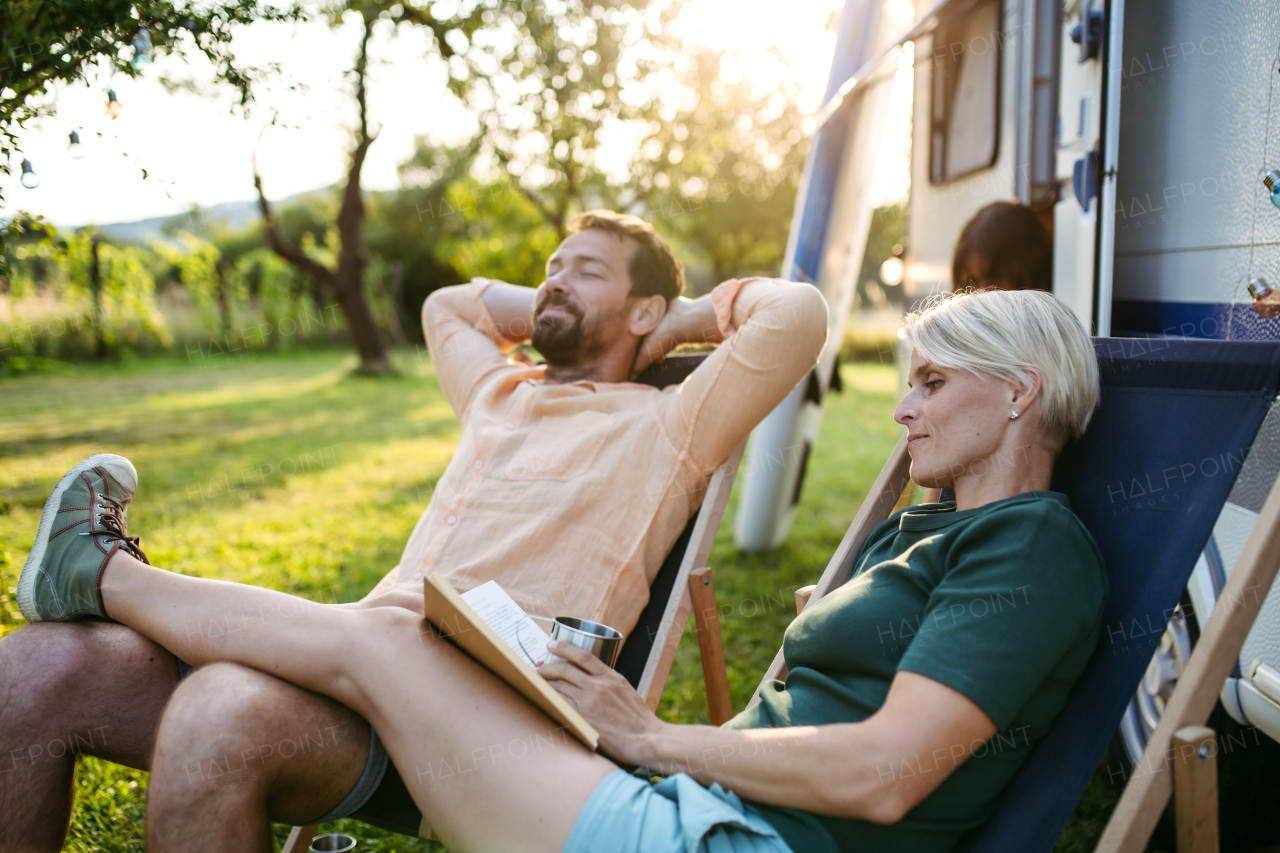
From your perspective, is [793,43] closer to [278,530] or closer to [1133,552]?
[278,530]

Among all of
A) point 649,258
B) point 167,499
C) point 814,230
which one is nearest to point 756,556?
point 814,230

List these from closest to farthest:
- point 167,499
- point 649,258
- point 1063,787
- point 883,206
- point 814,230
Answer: point 1063,787 < point 649,258 < point 814,230 < point 167,499 < point 883,206

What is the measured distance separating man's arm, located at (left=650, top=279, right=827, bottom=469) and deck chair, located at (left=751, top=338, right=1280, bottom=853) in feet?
2.32

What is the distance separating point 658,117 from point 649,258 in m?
8.37

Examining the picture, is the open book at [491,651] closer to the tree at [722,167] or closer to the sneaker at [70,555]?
the sneaker at [70,555]

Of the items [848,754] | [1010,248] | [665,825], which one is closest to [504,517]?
[665,825]

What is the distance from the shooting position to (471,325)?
9.34ft

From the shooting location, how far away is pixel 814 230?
4465mm

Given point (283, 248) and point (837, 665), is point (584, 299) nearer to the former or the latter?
point (837, 665)

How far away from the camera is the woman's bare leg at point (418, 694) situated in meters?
1.29

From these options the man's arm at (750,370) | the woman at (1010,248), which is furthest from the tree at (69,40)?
the woman at (1010,248)

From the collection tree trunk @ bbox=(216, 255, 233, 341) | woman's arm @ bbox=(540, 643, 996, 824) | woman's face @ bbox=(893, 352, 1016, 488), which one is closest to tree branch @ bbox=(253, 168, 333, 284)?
tree trunk @ bbox=(216, 255, 233, 341)

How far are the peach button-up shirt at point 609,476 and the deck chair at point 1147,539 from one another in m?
0.62

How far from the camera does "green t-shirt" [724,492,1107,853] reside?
1199 mm
